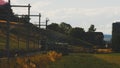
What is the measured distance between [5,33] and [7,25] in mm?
1216

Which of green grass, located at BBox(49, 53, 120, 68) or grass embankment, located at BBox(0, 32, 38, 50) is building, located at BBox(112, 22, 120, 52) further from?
grass embankment, located at BBox(0, 32, 38, 50)

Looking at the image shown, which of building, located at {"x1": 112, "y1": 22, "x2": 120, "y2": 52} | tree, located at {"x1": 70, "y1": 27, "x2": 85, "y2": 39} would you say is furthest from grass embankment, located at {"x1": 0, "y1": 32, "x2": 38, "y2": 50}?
tree, located at {"x1": 70, "y1": 27, "x2": 85, "y2": 39}

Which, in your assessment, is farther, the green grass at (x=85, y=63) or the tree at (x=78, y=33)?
the tree at (x=78, y=33)

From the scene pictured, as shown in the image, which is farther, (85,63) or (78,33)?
(78,33)

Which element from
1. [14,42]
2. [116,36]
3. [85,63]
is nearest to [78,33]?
[116,36]

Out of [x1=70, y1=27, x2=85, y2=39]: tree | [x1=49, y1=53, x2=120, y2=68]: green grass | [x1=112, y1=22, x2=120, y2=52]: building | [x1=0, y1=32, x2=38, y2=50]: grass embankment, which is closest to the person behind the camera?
[x1=0, y1=32, x2=38, y2=50]: grass embankment

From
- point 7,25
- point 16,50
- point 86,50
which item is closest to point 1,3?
point 7,25

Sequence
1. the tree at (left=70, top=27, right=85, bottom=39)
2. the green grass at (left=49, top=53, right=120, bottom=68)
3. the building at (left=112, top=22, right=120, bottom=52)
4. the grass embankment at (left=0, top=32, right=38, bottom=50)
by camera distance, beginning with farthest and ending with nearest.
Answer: the tree at (left=70, top=27, right=85, bottom=39)
the building at (left=112, top=22, right=120, bottom=52)
the green grass at (left=49, top=53, right=120, bottom=68)
the grass embankment at (left=0, top=32, right=38, bottom=50)

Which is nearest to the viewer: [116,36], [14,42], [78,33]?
[14,42]

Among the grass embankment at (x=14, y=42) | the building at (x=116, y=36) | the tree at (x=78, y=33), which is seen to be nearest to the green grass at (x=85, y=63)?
the grass embankment at (x=14, y=42)

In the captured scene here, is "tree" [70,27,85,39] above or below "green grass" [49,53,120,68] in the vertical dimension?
above

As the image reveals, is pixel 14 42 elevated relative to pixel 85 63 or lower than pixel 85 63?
elevated

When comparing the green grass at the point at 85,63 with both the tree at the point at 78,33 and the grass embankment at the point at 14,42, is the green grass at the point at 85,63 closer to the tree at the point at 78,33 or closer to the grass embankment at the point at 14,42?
the grass embankment at the point at 14,42

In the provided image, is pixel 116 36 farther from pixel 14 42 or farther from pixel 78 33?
pixel 14 42
